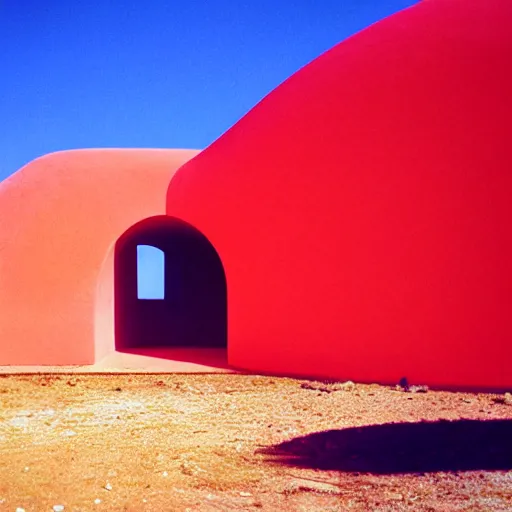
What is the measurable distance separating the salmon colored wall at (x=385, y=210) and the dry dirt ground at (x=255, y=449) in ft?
2.42

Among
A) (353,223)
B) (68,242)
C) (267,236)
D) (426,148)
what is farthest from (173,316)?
(426,148)

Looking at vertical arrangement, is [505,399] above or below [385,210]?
below

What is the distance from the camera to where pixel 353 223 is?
7.53 metres

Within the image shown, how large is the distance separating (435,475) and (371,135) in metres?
4.93

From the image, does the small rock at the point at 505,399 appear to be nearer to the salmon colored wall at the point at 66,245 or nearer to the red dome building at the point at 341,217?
the red dome building at the point at 341,217

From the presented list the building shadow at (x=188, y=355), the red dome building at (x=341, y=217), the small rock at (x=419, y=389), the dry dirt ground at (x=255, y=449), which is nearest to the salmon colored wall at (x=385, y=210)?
the red dome building at (x=341, y=217)

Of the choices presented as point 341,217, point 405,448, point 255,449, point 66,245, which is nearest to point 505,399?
point 405,448

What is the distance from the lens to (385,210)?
24.0ft

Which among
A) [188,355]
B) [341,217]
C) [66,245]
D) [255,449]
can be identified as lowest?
[188,355]

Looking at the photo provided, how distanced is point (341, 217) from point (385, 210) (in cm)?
65

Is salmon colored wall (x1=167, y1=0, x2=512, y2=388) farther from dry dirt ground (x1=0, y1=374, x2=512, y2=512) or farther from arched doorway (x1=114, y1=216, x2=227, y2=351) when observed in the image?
arched doorway (x1=114, y1=216, x2=227, y2=351)

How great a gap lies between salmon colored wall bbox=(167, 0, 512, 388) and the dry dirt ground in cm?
74

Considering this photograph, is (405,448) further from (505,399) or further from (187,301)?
(187,301)

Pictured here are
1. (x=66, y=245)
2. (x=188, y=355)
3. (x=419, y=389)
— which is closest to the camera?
(x=419, y=389)
